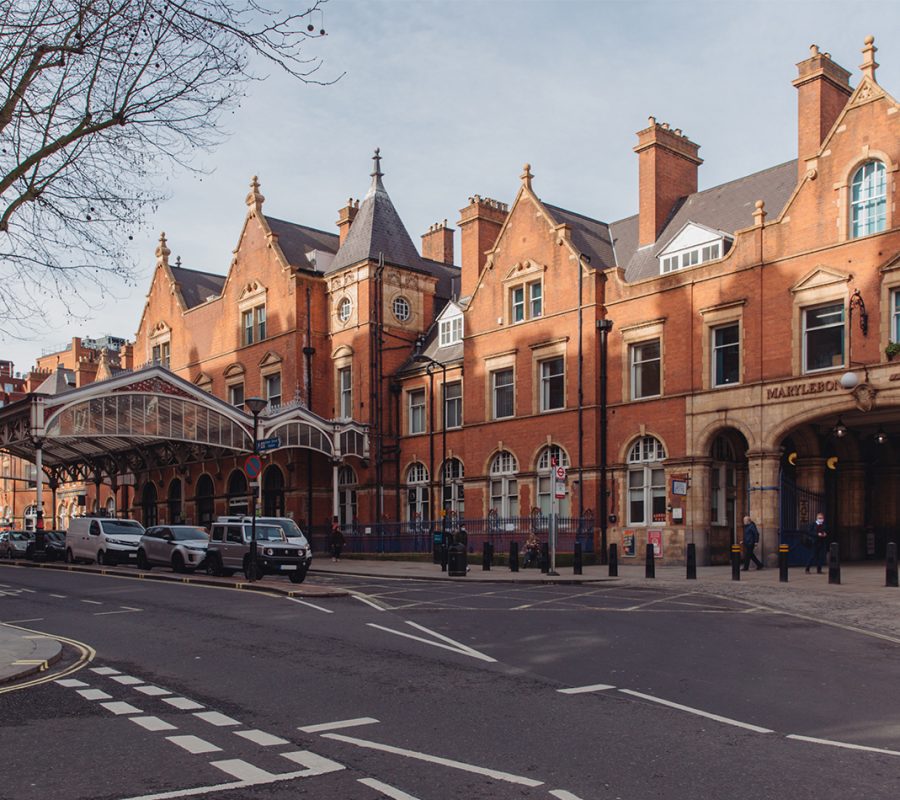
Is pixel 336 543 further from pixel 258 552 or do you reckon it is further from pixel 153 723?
pixel 153 723

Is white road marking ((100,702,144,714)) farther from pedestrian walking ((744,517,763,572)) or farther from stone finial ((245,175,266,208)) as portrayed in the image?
stone finial ((245,175,266,208))

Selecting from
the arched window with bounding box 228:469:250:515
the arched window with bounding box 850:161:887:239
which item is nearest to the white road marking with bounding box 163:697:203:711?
the arched window with bounding box 850:161:887:239

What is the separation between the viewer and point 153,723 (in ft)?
29.5

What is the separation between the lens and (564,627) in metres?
15.9

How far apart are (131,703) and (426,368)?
35015mm

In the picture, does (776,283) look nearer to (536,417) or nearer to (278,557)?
(536,417)

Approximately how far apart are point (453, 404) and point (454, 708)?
1363 inches

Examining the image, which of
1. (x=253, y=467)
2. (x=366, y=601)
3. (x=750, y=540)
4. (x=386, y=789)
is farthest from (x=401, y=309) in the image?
(x=386, y=789)

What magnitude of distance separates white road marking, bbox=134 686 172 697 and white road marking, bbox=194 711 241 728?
3.91ft

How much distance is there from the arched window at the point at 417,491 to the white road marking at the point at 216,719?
114 ft

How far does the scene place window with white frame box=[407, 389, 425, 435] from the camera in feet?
150

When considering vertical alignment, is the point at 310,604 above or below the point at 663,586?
→ above

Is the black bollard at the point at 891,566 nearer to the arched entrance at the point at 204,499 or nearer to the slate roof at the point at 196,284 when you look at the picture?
the arched entrance at the point at 204,499

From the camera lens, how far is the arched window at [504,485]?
39719 millimetres
